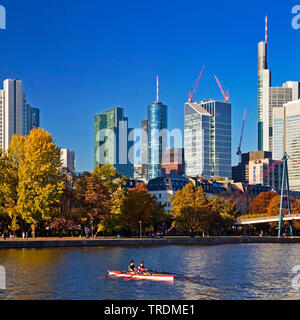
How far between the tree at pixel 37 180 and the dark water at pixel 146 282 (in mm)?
10460

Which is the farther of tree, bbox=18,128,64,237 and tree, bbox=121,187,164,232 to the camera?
tree, bbox=121,187,164,232

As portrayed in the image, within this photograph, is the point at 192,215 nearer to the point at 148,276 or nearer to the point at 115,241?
the point at 115,241

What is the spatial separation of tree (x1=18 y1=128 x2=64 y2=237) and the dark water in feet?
34.3

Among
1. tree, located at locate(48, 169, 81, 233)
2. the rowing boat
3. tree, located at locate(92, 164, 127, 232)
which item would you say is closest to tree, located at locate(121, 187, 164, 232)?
tree, located at locate(92, 164, 127, 232)

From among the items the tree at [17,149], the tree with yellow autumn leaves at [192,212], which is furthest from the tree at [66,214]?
the tree with yellow autumn leaves at [192,212]

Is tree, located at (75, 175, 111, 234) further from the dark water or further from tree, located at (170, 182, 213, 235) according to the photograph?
tree, located at (170, 182, 213, 235)

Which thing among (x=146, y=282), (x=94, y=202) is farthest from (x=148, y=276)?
(x=94, y=202)

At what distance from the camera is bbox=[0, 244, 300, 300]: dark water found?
53.4m

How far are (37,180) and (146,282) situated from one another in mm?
48983

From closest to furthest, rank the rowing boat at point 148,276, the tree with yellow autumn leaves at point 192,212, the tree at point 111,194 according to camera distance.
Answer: the rowing boat at point 148,276
the tree at point 111,194
the tree with yellow autumn leaves at point 192,212

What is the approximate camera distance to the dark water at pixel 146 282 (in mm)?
53375

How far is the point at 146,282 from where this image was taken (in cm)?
6125

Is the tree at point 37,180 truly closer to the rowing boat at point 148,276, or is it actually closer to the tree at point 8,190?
the tree at point 8,190

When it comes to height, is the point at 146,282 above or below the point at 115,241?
below
